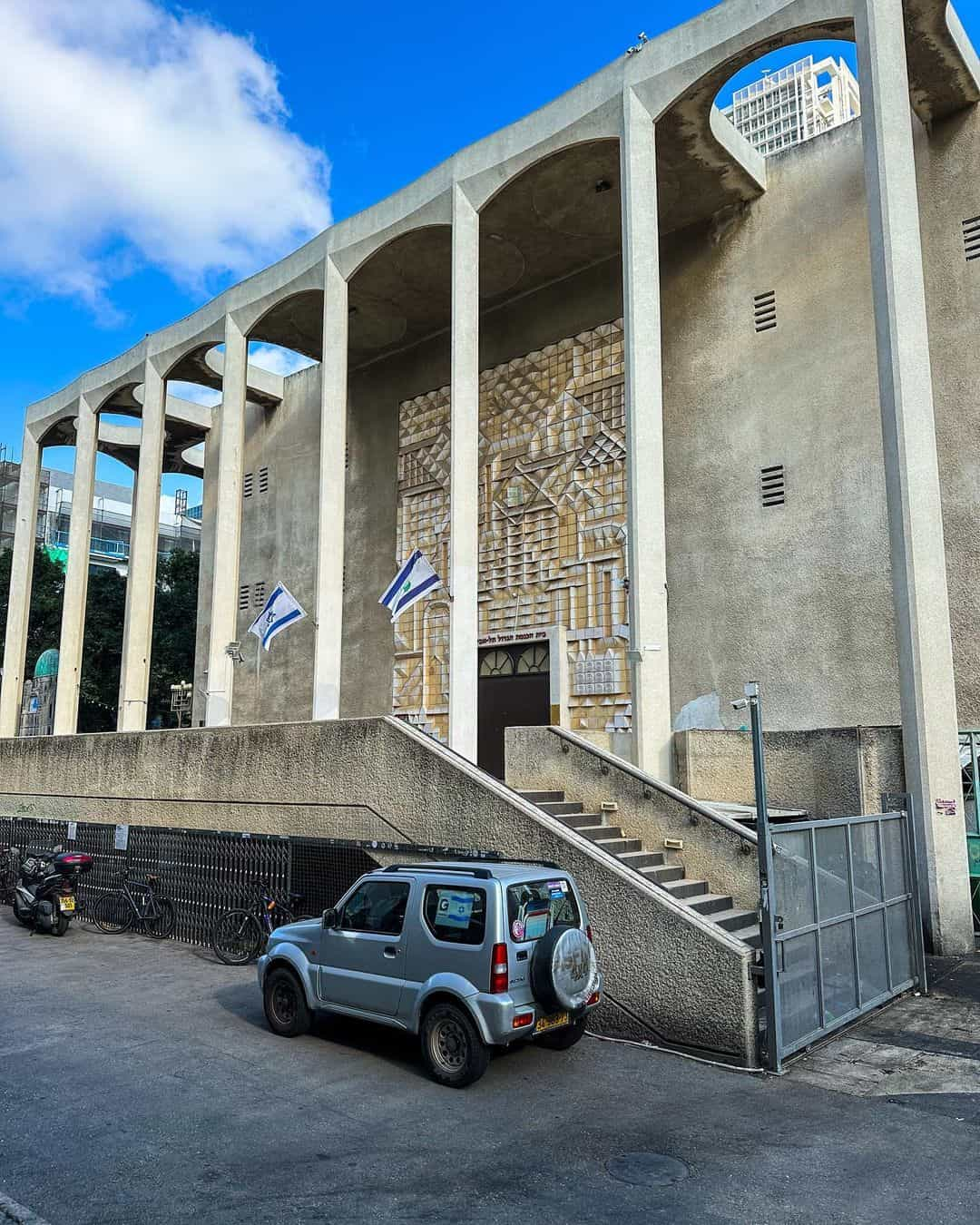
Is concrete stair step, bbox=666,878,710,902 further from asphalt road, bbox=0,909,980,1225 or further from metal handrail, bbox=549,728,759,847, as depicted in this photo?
asphalt road, bbox=0,909,980,1225

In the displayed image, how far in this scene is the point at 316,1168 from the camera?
5500 mm

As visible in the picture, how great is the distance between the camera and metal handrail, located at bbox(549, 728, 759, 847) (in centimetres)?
1000

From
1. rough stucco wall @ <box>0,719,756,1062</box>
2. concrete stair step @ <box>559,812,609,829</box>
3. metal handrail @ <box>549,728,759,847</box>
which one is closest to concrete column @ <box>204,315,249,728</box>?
rough stucco wall @ <box>0,719,756,1062</box>

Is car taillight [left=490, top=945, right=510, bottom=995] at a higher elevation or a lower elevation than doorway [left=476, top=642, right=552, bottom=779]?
lower

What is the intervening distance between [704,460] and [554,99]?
6.47m

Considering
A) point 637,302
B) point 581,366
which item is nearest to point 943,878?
point 637,302

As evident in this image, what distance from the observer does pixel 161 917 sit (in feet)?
45.3

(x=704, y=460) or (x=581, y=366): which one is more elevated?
(x=581, y=366)

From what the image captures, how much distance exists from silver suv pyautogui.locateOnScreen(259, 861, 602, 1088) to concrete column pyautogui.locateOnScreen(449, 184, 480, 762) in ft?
22.5

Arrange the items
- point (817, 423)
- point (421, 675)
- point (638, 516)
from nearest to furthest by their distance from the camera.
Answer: point (638, 516) < point (817, 423) < point (421, 675)

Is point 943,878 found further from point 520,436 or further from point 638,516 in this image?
point 520,436

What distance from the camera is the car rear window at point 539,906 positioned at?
7.13 m

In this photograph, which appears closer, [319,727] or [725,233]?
[319,727]

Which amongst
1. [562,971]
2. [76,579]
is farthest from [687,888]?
[76,579]
